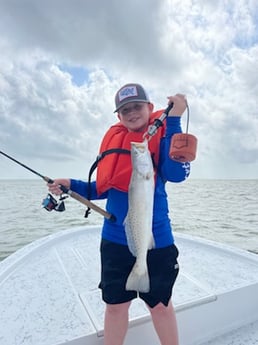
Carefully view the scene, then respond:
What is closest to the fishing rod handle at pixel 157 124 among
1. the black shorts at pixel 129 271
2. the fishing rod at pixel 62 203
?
the fishing rod at pixel 62 203

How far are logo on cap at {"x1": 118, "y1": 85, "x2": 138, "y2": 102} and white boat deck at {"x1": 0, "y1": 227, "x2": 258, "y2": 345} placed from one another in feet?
6.31

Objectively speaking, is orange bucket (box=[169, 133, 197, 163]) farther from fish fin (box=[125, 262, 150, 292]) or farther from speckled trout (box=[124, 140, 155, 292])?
fish fin (box=[125, 262, 150, 292])

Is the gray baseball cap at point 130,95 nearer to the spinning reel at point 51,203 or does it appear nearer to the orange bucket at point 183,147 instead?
the orange bucket at point 183,147

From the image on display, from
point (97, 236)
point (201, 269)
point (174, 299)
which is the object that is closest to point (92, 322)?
point (174, 299)

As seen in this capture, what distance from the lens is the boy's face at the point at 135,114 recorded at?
7.05ft

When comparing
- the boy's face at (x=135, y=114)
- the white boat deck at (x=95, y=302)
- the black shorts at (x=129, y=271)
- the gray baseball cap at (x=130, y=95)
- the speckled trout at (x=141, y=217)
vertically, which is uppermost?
the gray baseball cap at (x=130, y=95)

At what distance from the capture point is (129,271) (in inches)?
81.1

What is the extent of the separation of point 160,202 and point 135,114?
0.71 metres

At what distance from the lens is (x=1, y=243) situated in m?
9.61

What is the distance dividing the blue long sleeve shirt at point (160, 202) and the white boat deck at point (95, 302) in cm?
91

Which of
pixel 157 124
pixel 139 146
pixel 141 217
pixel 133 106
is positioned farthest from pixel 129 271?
pixel 133 106

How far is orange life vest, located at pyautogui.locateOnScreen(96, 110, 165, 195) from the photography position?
2127mm

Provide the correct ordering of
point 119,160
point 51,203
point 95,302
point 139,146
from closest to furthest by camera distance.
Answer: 1. point 139,146
2. point 119,160
3. point 51,203
4. point 95,302

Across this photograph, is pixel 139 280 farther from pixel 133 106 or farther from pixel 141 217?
pixel 133 106
